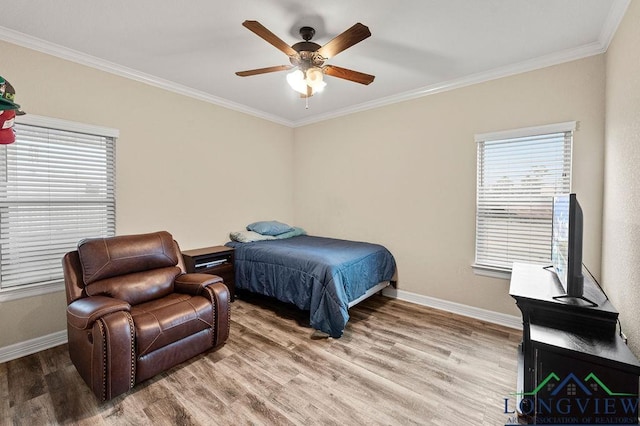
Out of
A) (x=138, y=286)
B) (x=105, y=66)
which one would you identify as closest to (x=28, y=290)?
(x=138, y=286)

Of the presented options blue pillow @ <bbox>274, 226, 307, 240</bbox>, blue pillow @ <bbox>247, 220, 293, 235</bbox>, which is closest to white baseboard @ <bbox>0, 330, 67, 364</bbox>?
blue pillow @ <bbox>247, 220, 293, 235</bbox>

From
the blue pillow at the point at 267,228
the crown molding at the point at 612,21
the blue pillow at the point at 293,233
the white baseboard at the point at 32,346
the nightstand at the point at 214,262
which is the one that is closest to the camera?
the crown molding at the point at 612,21

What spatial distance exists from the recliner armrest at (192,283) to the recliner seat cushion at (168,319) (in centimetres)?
7

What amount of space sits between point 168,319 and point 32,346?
1.51m

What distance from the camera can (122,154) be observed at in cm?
299

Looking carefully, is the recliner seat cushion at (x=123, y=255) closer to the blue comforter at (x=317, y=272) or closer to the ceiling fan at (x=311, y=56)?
the blue comforter at (x=317, y=272)

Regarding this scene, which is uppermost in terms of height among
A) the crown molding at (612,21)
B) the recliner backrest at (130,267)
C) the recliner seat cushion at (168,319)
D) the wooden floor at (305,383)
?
the crown molding at (612,21)

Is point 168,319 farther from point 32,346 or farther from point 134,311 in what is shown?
point 32,346

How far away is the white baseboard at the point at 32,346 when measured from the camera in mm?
2312

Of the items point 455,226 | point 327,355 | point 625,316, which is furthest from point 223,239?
point 625,316

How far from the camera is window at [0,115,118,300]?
2.37 m

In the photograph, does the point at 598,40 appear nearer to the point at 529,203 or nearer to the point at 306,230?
the point at 529,203

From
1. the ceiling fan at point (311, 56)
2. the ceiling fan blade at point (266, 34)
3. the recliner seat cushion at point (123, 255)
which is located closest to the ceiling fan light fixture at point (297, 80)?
the ceiling fan at point (311, 56)

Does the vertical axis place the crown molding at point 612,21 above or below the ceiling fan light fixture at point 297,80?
above
